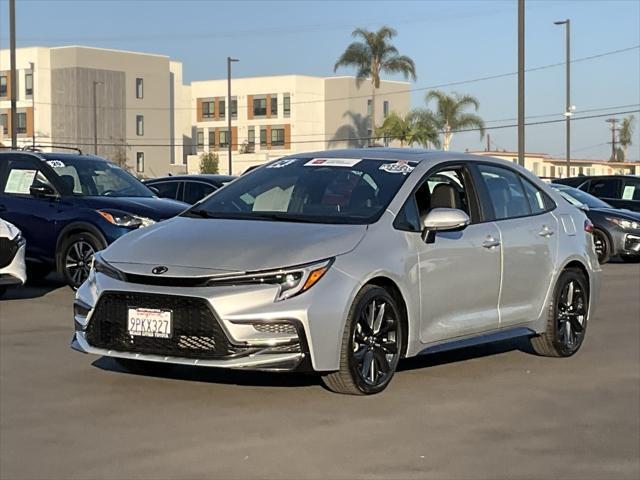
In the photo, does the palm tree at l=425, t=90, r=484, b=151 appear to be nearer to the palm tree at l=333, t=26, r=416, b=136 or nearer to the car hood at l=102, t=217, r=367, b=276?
the palm tree at l=333, t=26, r=416, b=136

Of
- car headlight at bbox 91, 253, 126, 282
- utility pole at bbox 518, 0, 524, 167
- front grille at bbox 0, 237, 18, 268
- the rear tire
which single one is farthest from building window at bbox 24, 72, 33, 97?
car headlight at bbox 91, 253, 126, 282

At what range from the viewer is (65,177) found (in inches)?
523

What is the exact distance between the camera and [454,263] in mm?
7582

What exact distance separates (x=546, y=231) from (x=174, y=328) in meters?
3.44

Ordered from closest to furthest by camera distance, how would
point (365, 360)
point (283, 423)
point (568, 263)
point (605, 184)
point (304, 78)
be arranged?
point (283, 423)
point (365, 360)
point (568, 263)
point (605, 184)
point (304, 78)

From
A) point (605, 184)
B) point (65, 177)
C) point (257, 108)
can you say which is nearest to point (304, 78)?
point (257, 108)

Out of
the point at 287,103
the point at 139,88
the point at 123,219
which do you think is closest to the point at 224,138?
the point at 287,103

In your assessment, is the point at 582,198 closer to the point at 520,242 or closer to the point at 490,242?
the point at 520,242

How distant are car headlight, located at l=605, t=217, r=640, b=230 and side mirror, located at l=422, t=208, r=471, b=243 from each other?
1226 centimetres

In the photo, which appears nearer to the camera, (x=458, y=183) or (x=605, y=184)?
(x=458, y=183)

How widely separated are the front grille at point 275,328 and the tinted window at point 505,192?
96.2 inches

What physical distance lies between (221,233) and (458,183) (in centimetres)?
206

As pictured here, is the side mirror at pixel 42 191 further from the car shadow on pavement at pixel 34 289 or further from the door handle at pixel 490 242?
the door handle at pixel 490 242

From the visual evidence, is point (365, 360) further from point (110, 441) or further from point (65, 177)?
point (65, 177)
